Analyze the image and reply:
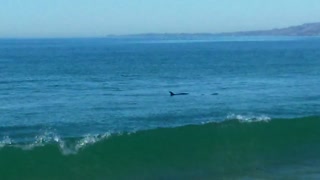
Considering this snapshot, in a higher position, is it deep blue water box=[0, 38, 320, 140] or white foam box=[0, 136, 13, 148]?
white foam box=[0, 136, 13, 148]

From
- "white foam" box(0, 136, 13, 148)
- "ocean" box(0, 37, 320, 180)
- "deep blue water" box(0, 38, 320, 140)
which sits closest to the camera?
"ocean" box(0, 37, 320, 180)

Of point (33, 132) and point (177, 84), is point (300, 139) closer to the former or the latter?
point (33, 132)

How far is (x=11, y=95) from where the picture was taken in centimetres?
4816

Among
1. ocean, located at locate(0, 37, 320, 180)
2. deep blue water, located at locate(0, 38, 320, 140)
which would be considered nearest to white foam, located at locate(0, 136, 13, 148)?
ocean, located at locate(0, 37, 320, 180)

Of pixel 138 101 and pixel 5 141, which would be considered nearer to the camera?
pixel 5 141

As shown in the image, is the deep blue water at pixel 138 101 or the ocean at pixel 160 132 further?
the deep blue water at pixel 138 101

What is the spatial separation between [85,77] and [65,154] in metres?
46.6

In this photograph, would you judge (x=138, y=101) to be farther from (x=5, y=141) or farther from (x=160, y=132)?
(x=5, y=141)

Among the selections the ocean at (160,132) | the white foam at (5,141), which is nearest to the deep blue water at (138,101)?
→ the ocean at (160,132)

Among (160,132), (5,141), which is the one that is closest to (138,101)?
(160,132)

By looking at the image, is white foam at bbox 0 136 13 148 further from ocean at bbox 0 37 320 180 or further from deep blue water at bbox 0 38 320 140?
deep blue water at bbox 0 38 320 140

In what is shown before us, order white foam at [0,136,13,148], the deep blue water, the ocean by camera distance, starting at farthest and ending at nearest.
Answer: the deep blue water < white foam at [0,136,13,148] < the ocean

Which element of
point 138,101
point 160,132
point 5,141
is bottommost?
point 138,101

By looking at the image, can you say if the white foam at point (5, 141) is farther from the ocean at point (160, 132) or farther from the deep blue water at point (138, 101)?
the deep blue water at point (138, 101)
